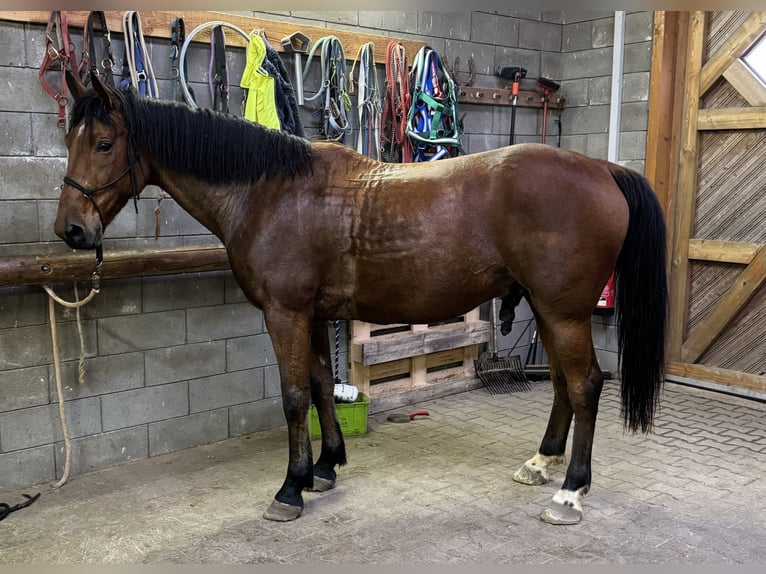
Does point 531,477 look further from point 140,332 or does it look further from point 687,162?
point 687,162

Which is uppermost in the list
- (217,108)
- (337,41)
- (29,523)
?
(337,41)

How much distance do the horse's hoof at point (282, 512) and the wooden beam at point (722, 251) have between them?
3.31 m

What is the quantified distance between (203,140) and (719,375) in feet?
12.2

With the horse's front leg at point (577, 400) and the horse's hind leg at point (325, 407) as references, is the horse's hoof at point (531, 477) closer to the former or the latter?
the horse's front leg at point (577, 400)

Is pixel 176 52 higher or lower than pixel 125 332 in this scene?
higher

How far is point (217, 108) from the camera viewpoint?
11.7ft

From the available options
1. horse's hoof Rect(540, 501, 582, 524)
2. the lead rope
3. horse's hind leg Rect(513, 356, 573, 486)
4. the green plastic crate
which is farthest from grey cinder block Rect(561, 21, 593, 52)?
the lead rope

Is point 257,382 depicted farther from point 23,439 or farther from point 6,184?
point 6,184

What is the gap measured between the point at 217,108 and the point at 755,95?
3.32m

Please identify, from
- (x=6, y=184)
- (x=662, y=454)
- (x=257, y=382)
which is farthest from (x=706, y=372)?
(x=6, y=184)

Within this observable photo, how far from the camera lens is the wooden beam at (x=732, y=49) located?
14.3ft

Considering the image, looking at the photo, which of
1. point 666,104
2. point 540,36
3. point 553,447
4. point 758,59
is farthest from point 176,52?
point 758,59

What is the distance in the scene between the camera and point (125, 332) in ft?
11.4

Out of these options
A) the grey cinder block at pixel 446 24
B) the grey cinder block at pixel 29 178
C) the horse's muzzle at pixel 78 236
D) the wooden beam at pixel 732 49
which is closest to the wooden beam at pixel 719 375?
the wooden beam at pixel 732 49
